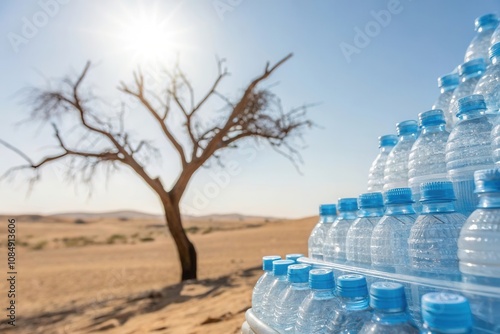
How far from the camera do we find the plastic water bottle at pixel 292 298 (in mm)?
1766

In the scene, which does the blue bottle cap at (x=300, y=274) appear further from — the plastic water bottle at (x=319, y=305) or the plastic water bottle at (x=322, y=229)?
the plastic water bottle at (x=322, y=229)

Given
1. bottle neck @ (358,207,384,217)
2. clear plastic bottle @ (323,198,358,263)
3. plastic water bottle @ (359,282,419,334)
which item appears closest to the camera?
plastic water bottle @ (359,282,419,334)

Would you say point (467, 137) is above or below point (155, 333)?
above

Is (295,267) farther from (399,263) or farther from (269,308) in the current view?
(399,263)

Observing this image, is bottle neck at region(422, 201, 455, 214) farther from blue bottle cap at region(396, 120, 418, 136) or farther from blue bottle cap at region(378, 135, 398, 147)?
blue bottle cap at region(378, 135, 398, 147)

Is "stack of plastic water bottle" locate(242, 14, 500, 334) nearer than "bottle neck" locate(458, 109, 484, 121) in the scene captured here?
Yes

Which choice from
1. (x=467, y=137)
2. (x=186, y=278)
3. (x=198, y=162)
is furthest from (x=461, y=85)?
(x=186, y=278)

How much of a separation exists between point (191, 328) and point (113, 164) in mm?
A: 5714

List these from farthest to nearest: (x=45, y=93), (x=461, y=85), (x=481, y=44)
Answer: (x=45, y=93) < (x=481, y=44) < (x=461, y=85)

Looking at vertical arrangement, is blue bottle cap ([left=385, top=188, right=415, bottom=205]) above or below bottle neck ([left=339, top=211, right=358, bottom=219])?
above

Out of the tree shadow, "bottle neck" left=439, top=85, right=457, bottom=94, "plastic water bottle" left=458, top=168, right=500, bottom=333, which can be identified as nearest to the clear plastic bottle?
"plastic water bottle" left=458, top=168, right=500, bottom=333

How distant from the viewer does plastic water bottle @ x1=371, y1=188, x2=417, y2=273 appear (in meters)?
1.60

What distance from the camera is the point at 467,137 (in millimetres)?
1541

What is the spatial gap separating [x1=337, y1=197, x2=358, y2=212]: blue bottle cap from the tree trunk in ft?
22.1
